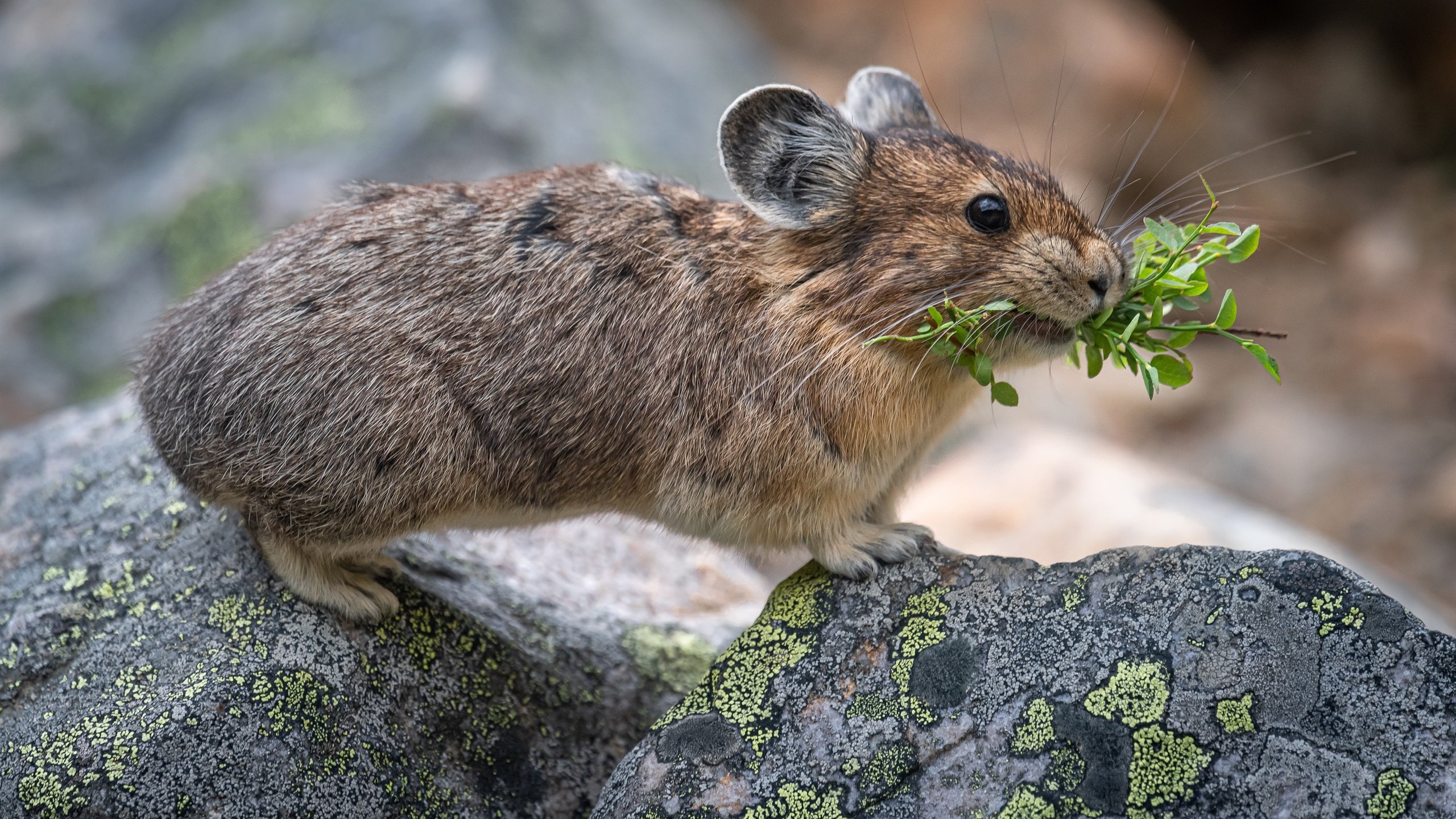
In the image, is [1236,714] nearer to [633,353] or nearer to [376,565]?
[633,353]

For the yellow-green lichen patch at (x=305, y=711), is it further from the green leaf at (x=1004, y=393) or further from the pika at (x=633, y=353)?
the green leaf at (x=1004, y=393)

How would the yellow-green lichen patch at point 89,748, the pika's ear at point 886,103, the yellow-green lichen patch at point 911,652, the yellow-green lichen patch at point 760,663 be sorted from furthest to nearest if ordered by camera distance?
1. the pika's ear at point 886,103
2. the yellow-green lichen patch at point 760,663
3. the yellow-green lichen patch at point 89,748
4. the yellow-green lichen patch at point 911,652

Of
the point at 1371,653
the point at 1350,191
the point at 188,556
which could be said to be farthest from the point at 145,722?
the point at 1350,191

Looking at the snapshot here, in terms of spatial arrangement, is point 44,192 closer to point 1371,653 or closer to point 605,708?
point 605,708

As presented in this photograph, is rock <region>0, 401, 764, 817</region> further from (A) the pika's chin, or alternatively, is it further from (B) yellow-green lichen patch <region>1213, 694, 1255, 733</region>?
(B) yellow-green lichen patch <region>1213, 694, 1255, 733</region>

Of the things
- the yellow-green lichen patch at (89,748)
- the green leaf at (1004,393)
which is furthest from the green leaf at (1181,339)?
the yellow-green lichen patch at (89,748)

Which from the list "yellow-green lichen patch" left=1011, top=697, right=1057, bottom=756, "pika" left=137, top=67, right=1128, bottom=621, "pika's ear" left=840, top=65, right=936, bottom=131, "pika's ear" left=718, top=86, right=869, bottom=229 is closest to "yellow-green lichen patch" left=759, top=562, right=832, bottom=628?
"pika" left=137, top=67, right=1128, bottom=621
